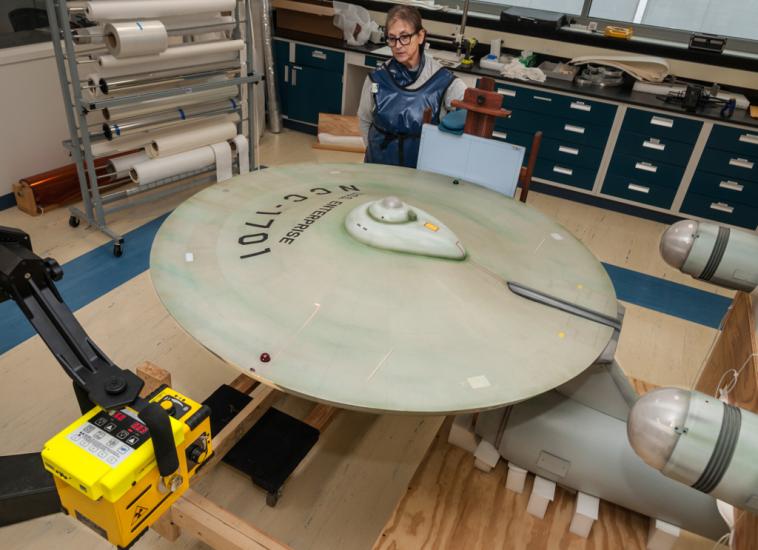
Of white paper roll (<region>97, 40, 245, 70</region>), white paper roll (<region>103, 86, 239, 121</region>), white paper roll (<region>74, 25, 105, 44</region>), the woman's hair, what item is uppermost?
the woman's hair

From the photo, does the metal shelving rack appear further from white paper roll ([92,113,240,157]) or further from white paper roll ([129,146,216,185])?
white paper roll ([129,146,216,185])

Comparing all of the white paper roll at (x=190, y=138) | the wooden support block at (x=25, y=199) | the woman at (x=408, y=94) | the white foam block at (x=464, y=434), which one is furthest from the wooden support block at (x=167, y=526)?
the wooden support block at (x=25, y=199)

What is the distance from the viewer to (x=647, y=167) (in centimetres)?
421

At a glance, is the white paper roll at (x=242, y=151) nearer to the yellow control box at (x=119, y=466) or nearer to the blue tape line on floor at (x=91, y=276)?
the blue tape line on floor at (x=91, y=276)

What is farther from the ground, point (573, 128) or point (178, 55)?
point (178, 55)

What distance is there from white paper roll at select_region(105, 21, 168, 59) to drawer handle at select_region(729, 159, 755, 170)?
12.7 feet

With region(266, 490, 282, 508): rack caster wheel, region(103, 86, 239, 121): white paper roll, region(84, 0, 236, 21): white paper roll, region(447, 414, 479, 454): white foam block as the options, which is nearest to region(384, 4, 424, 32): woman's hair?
region(84, 0, 236, 21): white paper roll

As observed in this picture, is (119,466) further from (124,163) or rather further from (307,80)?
(307,80)

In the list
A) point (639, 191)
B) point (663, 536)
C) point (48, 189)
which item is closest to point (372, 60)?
point (639, 191)

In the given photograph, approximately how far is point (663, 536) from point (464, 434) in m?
0.56

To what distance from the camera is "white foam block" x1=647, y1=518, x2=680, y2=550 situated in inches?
55.3

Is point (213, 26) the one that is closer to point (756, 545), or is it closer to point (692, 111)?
point (692, 111)

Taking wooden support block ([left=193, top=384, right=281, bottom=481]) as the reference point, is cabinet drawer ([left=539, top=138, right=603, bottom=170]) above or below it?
above

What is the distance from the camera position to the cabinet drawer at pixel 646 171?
163 inches
